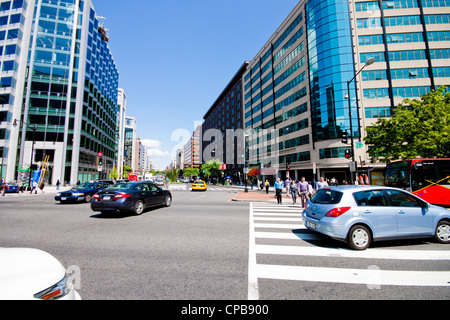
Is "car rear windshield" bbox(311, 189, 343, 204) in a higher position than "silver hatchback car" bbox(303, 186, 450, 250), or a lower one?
higher

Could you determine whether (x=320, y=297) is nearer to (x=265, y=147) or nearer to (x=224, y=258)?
(x=224, y=258)

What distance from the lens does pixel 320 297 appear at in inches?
120

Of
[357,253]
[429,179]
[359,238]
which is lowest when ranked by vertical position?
[357,253]

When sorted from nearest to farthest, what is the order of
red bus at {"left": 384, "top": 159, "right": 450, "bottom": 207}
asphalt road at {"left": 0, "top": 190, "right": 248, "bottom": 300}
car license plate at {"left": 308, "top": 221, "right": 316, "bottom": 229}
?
1. asphalt road at {"left": 0, "top": 190, "right": 248, "bottom": 300}
2. car license plate at {"left": 308, "top": 221, "right": 316, "bottom": 229}
3. red bus at {"left": 384, "top": 159, "right": 450, "bottom": 207}

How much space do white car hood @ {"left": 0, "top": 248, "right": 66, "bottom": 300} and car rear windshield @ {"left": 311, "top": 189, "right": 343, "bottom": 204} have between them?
587cm

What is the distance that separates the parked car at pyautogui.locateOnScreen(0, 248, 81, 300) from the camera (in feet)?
5.38

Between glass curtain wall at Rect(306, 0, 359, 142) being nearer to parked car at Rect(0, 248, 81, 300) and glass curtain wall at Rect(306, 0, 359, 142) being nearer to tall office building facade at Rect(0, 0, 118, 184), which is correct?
parked car at Rect(0, 248, 81, 300)

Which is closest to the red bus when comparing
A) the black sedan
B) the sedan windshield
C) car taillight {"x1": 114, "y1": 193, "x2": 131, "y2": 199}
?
the black sedan

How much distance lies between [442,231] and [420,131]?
59.1 feet

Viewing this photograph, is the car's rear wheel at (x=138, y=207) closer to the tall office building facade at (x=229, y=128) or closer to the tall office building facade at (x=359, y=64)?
the tall office building facade at (x=359, y=64)

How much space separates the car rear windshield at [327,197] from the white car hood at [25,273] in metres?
5.87

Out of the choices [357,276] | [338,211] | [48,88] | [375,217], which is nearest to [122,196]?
[338,211]

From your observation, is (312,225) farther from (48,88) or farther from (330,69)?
(48,88)

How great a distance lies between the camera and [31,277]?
183 centimetres
